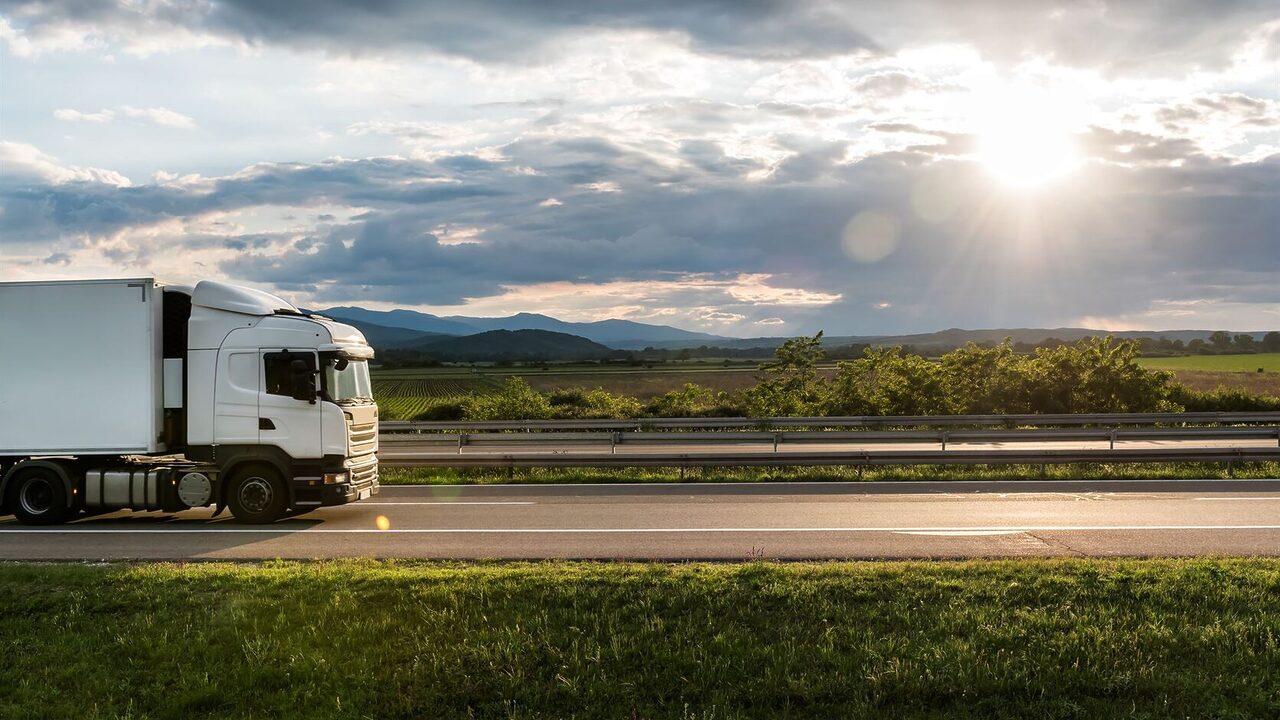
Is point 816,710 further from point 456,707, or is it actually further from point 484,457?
point 484,457

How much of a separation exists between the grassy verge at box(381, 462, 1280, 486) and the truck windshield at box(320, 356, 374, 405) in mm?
4472

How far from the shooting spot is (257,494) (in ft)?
47.3

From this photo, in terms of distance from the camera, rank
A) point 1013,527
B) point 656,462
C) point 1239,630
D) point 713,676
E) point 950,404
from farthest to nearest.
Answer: point 950,404
point 656,462
point 1013,527
point 1239,630
point 713,676

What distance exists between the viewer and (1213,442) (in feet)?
92.3

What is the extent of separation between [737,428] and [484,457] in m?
13.4

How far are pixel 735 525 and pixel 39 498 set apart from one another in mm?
11087

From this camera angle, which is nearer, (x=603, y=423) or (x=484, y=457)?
(x=484, y=457)

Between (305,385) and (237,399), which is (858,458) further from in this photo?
(237,399)

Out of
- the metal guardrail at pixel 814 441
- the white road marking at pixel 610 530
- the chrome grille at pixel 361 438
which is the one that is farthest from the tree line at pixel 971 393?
the white road marking at pixel 610 530

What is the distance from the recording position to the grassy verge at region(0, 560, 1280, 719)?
616cm

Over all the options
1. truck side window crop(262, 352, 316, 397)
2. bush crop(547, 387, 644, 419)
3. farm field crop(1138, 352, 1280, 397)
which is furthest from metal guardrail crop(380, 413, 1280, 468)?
farm field crop(1138, 352, 1280, 397)

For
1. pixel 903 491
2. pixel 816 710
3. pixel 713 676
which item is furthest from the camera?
pixel 903 491

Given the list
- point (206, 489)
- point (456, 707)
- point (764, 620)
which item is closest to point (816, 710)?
point (764, 620)

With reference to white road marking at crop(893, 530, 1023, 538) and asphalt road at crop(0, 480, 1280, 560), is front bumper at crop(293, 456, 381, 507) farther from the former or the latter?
white road marking at crop(893, 530, 1023, 538)
